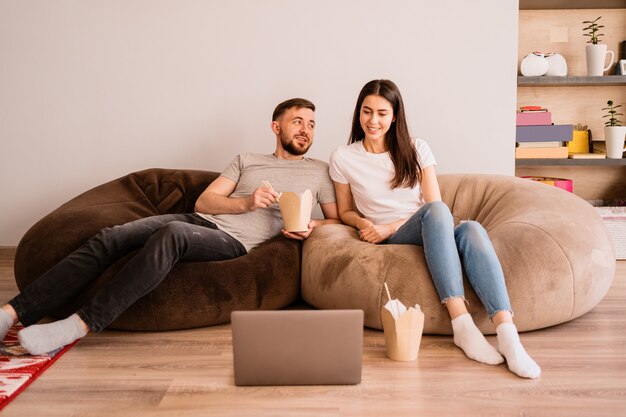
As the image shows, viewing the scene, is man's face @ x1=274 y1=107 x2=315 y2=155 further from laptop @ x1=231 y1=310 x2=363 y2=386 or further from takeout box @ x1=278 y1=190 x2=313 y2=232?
laptop @ x1=231 y1=310 x2=363 y2=386

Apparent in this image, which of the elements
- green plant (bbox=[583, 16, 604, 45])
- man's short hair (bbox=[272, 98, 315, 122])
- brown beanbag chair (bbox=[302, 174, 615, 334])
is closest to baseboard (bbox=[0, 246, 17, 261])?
man's short hair (bbox=[272, 98, 315, 122])

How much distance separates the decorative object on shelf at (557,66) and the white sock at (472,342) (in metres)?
2.14

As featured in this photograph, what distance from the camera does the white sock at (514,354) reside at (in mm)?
1928

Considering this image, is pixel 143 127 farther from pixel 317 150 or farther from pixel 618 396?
pixel 618 396

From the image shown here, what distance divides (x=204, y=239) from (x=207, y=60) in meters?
1.48

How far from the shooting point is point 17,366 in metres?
2.04

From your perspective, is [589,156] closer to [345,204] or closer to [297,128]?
[345,204]

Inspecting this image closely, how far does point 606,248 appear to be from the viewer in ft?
8.32

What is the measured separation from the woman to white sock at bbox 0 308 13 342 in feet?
4.46

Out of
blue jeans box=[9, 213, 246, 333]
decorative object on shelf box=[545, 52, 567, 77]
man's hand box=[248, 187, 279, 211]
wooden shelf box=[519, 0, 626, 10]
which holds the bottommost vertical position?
blue jeans box=[9, 213, 246, 333]

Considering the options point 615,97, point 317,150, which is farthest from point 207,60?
point 615,97

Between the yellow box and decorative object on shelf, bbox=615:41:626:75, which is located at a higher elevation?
decorative object on shelf, bbox=615:41:626:75

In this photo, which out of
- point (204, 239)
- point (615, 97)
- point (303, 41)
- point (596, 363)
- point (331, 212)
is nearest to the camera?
point (596, 363)

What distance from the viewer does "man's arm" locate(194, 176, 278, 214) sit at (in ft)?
8.46
